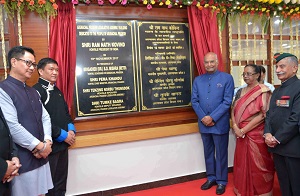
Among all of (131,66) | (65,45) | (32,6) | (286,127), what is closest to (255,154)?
(286,127)

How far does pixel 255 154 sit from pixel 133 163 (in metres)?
1.43

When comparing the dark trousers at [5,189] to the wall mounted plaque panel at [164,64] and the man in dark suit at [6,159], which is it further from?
the wall mounted plaque panel at [164,64]

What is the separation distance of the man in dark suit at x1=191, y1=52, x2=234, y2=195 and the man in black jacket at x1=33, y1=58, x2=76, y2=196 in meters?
1.55

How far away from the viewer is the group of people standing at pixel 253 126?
7.05ft

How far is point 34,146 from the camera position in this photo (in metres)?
1.75

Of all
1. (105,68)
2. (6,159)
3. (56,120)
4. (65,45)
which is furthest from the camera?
(105,68)

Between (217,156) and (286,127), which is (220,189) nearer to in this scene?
(217,156)

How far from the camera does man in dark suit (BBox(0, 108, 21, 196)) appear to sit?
4.72ft

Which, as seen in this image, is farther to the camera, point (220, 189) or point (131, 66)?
point (131, 66)

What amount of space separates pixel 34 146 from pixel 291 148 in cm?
215

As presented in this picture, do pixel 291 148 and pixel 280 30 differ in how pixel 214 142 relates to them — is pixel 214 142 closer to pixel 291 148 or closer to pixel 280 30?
pixel 291 148

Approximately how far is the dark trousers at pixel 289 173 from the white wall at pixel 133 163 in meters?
1.16

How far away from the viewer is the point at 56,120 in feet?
7.64

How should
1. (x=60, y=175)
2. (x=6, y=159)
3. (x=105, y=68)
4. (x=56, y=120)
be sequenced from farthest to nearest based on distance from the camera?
(x=105, y=68) < (x=60, y=175) < (x=56, y=120) < (x=6, y=159)
